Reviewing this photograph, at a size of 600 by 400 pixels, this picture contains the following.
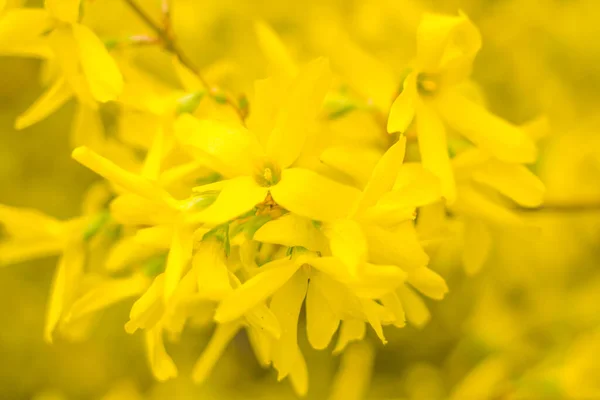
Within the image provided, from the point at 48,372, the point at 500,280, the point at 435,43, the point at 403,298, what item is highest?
the point at 435,43

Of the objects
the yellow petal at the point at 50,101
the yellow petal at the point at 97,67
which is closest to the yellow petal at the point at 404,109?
the yellow petal at the point at 97,67

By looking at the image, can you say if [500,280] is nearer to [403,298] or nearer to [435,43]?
[403,298]

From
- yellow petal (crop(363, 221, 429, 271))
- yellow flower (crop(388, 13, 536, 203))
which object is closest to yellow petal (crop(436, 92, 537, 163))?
yellow flower (crop(388, 13, 536, 203))

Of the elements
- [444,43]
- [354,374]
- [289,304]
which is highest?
[444,43]

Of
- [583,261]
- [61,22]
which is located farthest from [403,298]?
[583,261]

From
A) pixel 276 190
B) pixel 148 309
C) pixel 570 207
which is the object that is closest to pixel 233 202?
pixel 276 190

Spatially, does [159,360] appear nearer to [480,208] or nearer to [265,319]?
[265,319]
